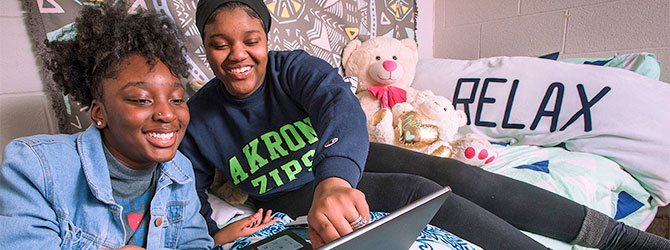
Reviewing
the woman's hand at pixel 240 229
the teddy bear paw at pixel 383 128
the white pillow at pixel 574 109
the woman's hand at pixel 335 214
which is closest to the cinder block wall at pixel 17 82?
the woman's hand at pixel 240 229

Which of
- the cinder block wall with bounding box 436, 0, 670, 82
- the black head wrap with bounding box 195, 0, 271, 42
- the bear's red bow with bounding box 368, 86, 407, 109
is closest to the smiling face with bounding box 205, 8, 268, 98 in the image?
the black head wrap with bounding box 195, 0, 271, 42

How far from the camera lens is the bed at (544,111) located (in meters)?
0.97

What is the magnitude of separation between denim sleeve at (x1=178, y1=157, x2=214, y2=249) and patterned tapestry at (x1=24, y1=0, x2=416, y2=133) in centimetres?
42

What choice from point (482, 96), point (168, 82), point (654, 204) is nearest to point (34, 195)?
point (168, 82)

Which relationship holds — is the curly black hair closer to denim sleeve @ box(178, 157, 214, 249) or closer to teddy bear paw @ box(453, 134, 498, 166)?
denim sleeve @ box(178, 157, 214, 249)

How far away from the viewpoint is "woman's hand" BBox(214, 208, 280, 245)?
2.58ft

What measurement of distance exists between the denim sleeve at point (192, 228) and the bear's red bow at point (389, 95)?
0.83 metres

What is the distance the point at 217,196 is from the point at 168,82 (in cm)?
51

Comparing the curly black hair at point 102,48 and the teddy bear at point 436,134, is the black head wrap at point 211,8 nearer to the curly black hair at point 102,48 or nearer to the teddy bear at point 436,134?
the curly black hair at point 102,48

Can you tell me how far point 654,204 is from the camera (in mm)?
1132

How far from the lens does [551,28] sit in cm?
163

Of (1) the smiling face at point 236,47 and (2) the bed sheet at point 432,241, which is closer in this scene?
(2) the bed sheet at point 432,241

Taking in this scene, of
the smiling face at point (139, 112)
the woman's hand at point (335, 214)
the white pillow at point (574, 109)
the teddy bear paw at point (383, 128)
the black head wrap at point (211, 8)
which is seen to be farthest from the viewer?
the teddy bear paw at point (383, 128)

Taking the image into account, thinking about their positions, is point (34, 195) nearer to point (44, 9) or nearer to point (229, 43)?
point (229, 43)
